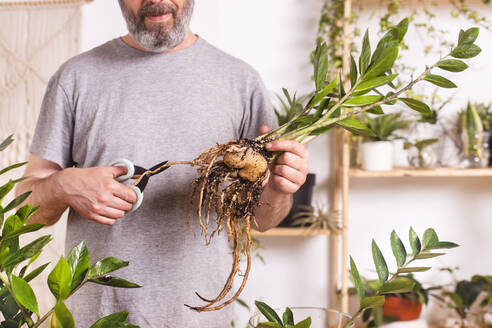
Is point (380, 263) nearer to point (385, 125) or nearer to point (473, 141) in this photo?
point (385, 125)

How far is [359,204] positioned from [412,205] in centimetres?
27

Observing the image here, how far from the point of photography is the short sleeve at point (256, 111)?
1266 mm

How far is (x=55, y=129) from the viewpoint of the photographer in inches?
47.4

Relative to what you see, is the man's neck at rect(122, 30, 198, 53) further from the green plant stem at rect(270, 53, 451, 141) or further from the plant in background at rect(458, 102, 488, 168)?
the plant in background at rect(458, 102, 488, 168)

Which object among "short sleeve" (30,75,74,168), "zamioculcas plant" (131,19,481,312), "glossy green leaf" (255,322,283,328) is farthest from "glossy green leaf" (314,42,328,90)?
"short sleeve" (30,75,74,168)

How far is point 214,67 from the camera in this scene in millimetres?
1303

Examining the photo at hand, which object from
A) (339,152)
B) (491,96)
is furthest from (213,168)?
(491,96)

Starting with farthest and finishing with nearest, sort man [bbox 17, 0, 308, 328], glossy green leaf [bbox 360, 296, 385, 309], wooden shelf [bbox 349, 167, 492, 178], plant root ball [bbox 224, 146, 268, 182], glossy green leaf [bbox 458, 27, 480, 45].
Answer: wooden shelf [bbox 349, 167, 492, 178], man [bbox 17, 0, 308, 328], plant root ball [bbox 224, 146, 268, 182], glossy green leaf [bbox 458, 27, 480, 45], glossy green leaf [bbox 360, 296, 385, 309]

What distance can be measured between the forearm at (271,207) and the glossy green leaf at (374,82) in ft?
1.12

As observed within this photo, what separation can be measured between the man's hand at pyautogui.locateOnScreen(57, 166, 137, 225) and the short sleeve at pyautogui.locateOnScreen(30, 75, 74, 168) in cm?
20

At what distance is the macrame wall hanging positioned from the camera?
2371 mm

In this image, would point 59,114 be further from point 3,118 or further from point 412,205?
point 412,205

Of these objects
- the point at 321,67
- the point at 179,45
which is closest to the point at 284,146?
the point at 321,67

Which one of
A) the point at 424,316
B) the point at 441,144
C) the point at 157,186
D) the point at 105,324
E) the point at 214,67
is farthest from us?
the point at 424,316
